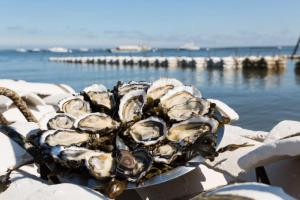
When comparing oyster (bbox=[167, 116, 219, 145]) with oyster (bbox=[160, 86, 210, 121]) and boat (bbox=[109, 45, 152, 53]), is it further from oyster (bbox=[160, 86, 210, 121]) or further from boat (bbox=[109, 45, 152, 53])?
boat (bbox=[109, 45, 152, 53])

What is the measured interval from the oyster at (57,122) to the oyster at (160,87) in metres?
0.58

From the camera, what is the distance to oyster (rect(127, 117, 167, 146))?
2852mm

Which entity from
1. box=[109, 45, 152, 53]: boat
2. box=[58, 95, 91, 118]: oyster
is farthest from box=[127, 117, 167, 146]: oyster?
box=[109, 45, 152, 53]: boat

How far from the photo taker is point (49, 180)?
2.92 meters

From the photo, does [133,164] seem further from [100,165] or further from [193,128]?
[193,128]

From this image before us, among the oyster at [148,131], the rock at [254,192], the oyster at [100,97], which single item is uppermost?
the oyster at [100,97]

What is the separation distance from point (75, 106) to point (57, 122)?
23 centimetres

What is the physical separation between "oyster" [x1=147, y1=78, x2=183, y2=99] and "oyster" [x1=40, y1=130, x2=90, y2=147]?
57 cm

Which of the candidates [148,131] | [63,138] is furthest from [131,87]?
[63,138]

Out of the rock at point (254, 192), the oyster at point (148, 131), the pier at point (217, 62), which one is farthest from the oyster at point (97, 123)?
the pier at point (217, 62)

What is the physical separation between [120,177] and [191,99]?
0.80m

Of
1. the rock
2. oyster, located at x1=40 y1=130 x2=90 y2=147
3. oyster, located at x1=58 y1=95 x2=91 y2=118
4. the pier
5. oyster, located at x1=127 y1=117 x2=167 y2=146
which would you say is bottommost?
the pier

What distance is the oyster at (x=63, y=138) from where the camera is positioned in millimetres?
2928

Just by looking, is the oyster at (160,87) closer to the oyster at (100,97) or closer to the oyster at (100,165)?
the oyster at (100,97)
